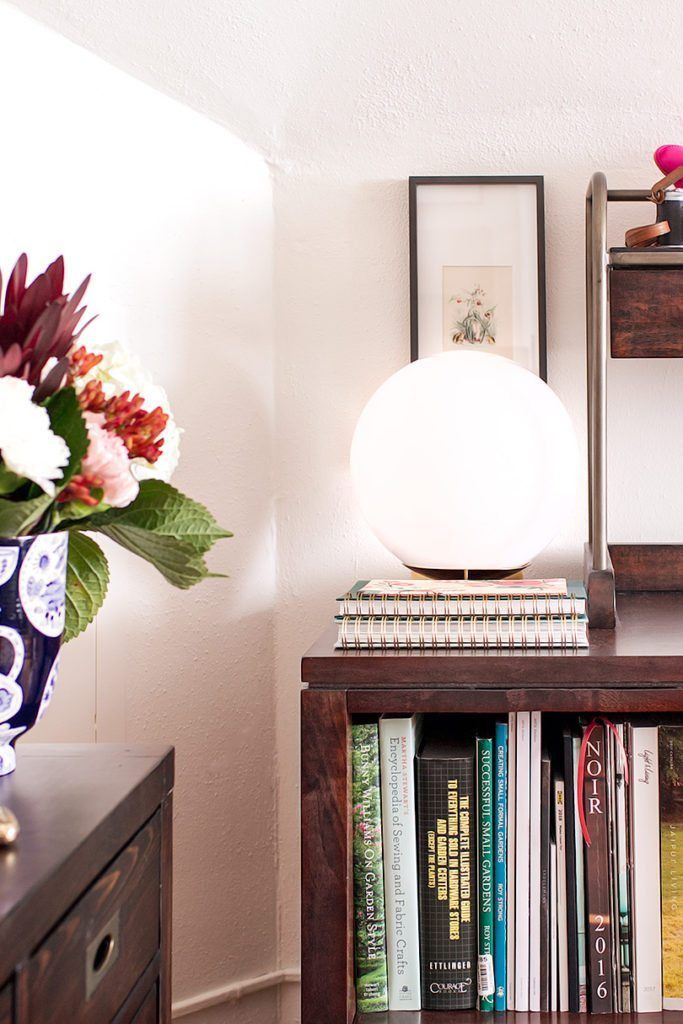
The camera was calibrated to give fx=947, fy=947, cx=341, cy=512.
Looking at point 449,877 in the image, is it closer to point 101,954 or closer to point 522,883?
point 522,883

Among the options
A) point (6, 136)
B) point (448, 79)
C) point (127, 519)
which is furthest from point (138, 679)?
point (448, 79)

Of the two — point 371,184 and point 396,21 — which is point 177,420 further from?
point 396,21

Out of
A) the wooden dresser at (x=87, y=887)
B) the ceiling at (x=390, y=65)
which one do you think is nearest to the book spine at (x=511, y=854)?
the wooden dresser at (x=87, y=887)

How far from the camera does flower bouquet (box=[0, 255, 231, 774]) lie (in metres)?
0.71

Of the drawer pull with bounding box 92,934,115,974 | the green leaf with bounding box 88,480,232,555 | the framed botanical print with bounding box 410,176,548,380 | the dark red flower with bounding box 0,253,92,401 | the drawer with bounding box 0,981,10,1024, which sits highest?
the framed botanical print with bounding box 410,176,548,380

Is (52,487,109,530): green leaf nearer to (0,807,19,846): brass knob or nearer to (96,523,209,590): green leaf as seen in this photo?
(96,523,209,590): green leaf

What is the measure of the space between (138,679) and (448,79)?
105 centimetres

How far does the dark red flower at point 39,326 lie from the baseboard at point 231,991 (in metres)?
1.07

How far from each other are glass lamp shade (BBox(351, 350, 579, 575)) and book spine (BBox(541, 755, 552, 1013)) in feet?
1.03

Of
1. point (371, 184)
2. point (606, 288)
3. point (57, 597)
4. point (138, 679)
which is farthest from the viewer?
point (371, 184)

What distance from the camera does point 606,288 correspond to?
4.08 ft

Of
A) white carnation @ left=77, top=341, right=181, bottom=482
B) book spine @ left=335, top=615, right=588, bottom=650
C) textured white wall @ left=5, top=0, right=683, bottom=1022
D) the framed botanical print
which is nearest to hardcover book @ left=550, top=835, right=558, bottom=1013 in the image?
book spine @ left=335, top=615, right=588, bottom=650

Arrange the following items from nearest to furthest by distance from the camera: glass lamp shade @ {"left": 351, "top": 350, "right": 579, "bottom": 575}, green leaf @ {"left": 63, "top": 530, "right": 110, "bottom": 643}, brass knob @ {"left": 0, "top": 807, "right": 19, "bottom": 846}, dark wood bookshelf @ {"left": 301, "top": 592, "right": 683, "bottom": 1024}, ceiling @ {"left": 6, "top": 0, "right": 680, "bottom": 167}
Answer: brass knob @ {"left": 0, "top": 807, "right": 19, "bottom": 846}
green leaf @ {"left": 63, "top": 530, "right": 110, "bottom": 643}
dark wood bookshelf @ {"left": 301, "top": 592, "right": 683, "bottom": 1024}
glass lamp shade @ {"left": 351, "top": 350, "right": 579, "bottom": 575}
ceiling @ {"left": 6, "top": 0, "right": 680, "bottom": 167}

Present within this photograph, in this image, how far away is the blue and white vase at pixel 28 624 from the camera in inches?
29.6
